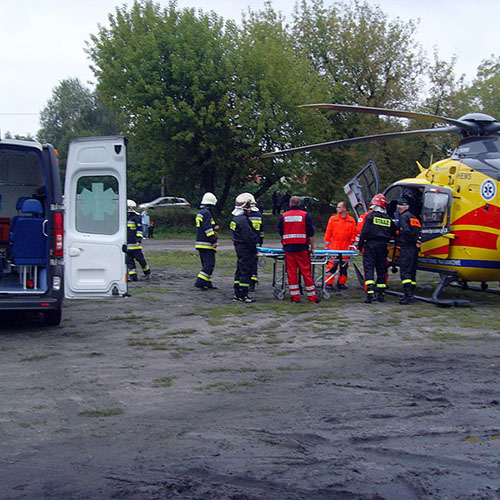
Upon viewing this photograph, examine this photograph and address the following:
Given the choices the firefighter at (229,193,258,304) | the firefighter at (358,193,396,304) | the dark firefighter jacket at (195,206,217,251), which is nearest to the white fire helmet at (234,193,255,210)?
the firefighter at (229,193,258,304)

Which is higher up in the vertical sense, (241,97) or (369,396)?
(241,97)

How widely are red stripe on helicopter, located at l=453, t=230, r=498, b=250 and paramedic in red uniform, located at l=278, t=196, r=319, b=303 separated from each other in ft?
8.43

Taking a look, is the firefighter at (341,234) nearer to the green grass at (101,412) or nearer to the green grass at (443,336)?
the green grass at (443,336)

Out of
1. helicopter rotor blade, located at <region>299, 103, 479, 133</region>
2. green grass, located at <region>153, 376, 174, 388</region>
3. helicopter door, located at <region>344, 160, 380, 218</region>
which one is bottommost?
green grass, located at <region>153, 376, 174, 388</region>

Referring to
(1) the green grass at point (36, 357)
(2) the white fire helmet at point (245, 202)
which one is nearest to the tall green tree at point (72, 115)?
(2) the white fire helmet at point (245, 202)

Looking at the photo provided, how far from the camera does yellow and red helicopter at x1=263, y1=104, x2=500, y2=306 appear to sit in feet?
36.9

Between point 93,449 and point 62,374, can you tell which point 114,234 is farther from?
point 93,449

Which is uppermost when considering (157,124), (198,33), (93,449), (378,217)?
(198,33)

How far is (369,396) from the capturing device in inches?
236

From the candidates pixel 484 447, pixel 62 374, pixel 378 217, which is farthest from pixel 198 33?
pixel 484 447

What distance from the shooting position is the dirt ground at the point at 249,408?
13.3ft

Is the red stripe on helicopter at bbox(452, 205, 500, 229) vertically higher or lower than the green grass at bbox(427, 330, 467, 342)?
higher

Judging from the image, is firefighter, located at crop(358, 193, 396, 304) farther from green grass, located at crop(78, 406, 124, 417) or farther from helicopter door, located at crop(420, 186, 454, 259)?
green grass, located at crop(78, 406, 124, 417)

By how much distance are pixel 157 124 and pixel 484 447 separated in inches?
1164
